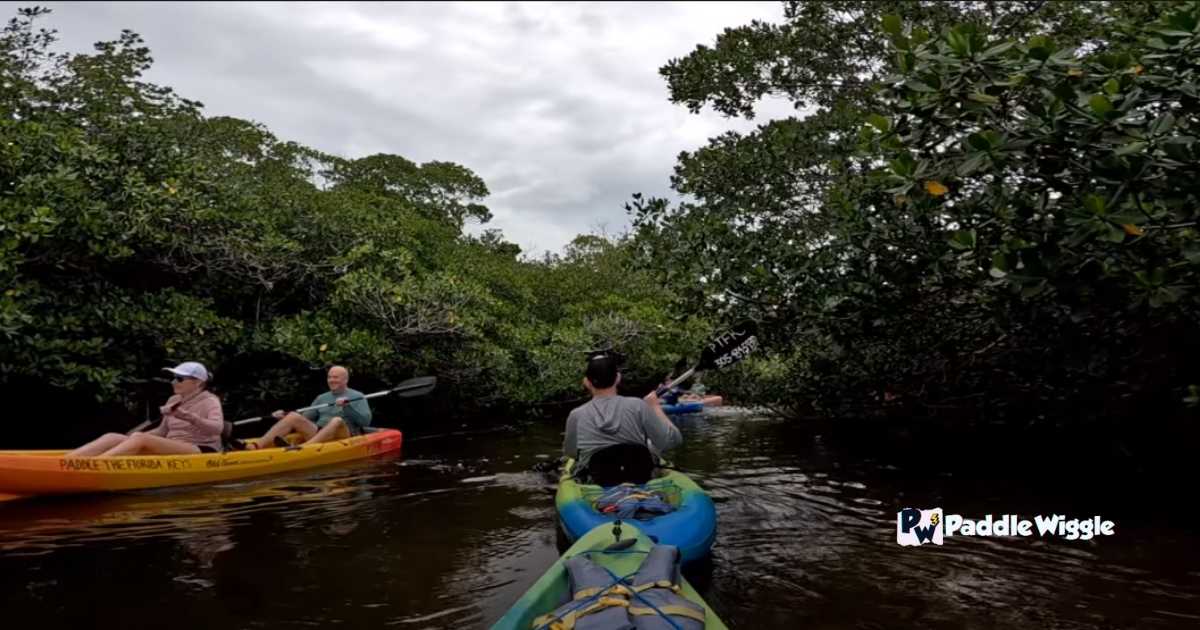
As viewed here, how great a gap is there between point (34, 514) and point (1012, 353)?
900 centimetres

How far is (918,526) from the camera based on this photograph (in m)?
5.80

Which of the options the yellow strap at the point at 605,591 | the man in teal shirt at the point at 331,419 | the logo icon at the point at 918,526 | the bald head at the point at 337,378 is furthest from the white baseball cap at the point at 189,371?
the logo icon at the point at 918,526

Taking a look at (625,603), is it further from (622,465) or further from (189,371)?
(189,371)

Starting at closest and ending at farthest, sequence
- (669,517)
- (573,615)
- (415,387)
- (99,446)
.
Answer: (573,615) → (669,517) → (99,446) → (415,387)

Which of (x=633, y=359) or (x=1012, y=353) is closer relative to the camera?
(x=1012, y=353)

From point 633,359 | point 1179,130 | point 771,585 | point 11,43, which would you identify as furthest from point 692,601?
point 633,359

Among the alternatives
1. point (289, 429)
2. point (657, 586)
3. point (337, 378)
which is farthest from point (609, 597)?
point (337, 378)

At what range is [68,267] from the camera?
9.20 metres

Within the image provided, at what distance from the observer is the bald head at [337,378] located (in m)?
9.41

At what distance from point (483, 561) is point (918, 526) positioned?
3.42 m

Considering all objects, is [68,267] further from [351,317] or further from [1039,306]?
[1039,306]

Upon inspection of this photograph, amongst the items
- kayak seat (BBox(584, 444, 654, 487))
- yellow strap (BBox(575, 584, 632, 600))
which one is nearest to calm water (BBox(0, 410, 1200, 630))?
kayak seat (BBox(584, 444, 654, 487))

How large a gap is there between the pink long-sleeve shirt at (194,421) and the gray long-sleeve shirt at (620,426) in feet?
14.9

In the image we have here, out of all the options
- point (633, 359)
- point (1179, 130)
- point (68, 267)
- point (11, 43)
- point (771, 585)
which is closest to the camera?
point (771, 585)
